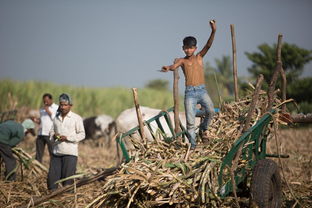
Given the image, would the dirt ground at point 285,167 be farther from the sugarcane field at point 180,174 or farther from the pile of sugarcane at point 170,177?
the pile of sugarcane at point 170,177

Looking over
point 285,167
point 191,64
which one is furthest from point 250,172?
point 285,167

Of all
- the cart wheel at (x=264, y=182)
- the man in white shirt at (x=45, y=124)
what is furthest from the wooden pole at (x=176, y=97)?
the man in white shirt at (x=45, y=124)

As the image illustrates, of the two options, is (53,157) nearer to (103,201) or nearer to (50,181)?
(50,181)

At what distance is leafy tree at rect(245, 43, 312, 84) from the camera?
72.1 feet

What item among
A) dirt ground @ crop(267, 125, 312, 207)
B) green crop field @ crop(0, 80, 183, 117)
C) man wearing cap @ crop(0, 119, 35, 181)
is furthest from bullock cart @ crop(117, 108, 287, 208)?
green crop field @ crop(0, 80, 183, 117)

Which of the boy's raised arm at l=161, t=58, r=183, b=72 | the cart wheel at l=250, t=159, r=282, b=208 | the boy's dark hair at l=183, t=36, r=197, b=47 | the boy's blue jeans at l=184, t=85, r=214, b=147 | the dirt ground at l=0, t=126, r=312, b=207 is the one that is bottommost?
the dirt ground at l=0, t=126, r=312, b=207

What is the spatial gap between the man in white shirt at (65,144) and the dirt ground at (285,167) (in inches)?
16.5

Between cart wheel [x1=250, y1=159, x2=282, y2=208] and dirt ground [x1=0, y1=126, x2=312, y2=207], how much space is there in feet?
0.47

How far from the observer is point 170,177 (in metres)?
3.59

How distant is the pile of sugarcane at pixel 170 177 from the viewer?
3510 mm

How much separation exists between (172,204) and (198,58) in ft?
5.96

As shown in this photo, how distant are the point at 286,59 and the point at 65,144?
18651mm

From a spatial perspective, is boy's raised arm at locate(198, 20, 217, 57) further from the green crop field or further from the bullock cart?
the green crop field

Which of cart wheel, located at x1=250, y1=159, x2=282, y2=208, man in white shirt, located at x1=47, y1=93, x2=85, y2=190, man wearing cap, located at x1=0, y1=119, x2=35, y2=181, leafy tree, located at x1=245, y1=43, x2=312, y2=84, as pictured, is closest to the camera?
cart wheel, located at x1=250, y1=159, x2=282, y2=208
